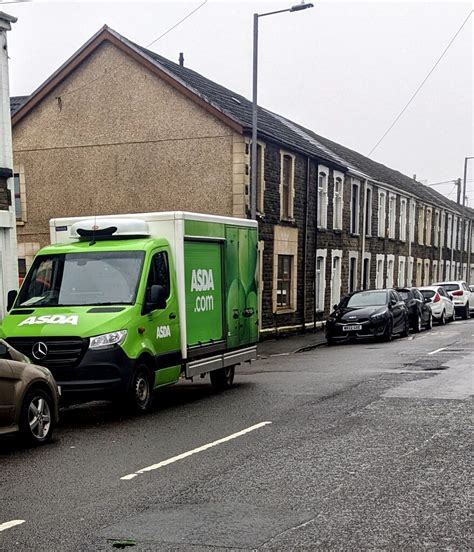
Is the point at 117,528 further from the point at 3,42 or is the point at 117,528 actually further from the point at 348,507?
the point at 3,42

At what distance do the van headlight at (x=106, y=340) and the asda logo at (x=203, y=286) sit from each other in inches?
76.9

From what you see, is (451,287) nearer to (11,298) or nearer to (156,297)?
(156,297)

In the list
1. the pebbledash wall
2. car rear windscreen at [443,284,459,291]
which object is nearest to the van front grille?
the pebbledash wall

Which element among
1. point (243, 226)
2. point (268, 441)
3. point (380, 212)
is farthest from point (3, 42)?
point (380, 212)

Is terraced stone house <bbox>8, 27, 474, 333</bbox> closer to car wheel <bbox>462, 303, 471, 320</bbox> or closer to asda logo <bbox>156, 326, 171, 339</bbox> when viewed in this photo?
car wheel <bbox>462, 303, 471, 320</bbox>

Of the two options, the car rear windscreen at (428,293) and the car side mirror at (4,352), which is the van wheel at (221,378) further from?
the car rear windscreen at (428,293)

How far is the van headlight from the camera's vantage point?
387 inches

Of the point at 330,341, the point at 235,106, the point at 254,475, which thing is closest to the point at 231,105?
the point at 235,106

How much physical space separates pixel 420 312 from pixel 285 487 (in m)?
22.1

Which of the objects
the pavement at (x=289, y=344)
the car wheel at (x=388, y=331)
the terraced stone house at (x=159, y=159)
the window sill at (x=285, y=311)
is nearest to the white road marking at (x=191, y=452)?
the pavement at (x=289, y=344)

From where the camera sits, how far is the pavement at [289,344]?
2184 cm

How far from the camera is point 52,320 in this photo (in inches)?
401

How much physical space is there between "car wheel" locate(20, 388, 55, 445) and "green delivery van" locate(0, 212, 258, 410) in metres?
1.12

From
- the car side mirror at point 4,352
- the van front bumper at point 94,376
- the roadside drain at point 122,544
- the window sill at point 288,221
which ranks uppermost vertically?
the window sill at point 288,221
